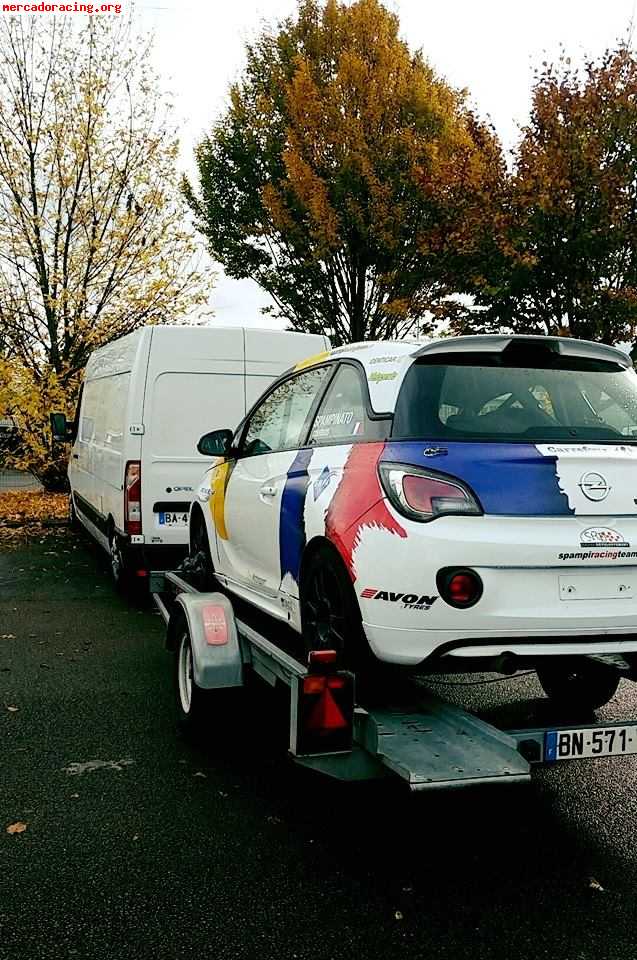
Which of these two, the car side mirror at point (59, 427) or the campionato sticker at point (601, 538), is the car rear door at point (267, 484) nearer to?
the campionato sticker at point (601, 538)

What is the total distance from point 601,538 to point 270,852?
1.79 metres

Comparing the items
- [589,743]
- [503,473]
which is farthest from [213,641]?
[589,743]

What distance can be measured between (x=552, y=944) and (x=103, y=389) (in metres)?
8.37

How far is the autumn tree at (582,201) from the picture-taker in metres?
14.4

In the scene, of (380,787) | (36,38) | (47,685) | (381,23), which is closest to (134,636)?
(47,685)

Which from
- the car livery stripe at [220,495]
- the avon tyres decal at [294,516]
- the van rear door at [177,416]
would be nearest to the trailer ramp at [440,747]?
the avon tyres decal at [294,516]

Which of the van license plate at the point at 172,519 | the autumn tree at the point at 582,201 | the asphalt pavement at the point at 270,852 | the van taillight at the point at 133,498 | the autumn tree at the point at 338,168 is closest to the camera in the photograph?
the asphalt pavement at the point at 270,852

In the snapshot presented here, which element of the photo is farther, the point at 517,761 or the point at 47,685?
the point at 47,685

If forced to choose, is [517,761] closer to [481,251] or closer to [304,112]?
[481,251]

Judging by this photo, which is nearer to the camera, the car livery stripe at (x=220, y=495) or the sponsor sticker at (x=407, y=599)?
the sponsor sticker at (x=407, y=599)

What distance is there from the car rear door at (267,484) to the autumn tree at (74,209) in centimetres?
1144

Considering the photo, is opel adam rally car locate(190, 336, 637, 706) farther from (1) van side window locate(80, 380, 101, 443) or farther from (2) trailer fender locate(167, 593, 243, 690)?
(1) van side window locate(80, 380, 101, 443)

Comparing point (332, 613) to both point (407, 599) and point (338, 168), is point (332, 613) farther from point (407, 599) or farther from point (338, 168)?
point (338, 168)

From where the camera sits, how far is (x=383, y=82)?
814 inches
